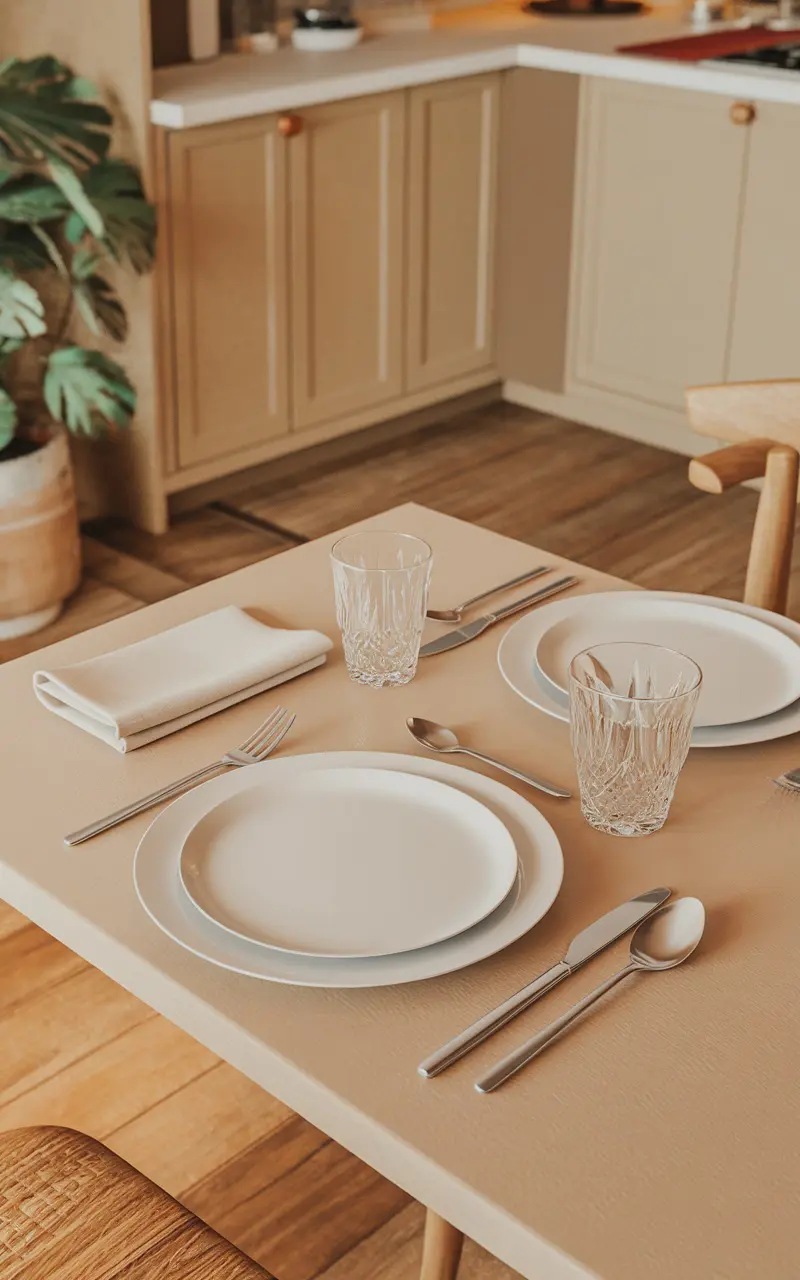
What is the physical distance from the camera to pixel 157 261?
10.0ft

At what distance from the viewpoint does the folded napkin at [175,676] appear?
1.10 meters

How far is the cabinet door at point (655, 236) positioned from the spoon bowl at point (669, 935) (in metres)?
2.75

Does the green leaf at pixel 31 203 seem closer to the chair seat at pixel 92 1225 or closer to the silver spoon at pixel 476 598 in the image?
the silver spoon at pixel 476 598

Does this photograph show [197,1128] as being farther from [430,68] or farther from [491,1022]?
[430,68]

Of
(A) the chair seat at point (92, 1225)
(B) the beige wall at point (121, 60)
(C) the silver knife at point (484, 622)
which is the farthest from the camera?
(B) the beige wall at point (121, 60)

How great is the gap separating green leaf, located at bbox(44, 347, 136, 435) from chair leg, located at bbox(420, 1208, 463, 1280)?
1.78 meters

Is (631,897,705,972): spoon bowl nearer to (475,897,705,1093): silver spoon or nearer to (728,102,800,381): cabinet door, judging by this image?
(475,897,705,1093): silver spoon

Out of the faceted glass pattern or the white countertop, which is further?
the white countertop

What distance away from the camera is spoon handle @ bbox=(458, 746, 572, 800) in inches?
40.9

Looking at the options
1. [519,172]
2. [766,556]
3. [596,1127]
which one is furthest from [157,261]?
[596,1127]

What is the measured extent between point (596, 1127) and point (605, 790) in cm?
28

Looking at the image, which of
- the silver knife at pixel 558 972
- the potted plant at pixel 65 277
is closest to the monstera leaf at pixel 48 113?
the potted plant at pixel 65 277

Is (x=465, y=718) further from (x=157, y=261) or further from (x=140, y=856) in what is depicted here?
(x=157, y=261)

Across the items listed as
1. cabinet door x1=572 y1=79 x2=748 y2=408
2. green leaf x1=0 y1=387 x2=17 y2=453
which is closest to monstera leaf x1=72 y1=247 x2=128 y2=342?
green leaf x1=0 y1=387 x2=17 y2=453
